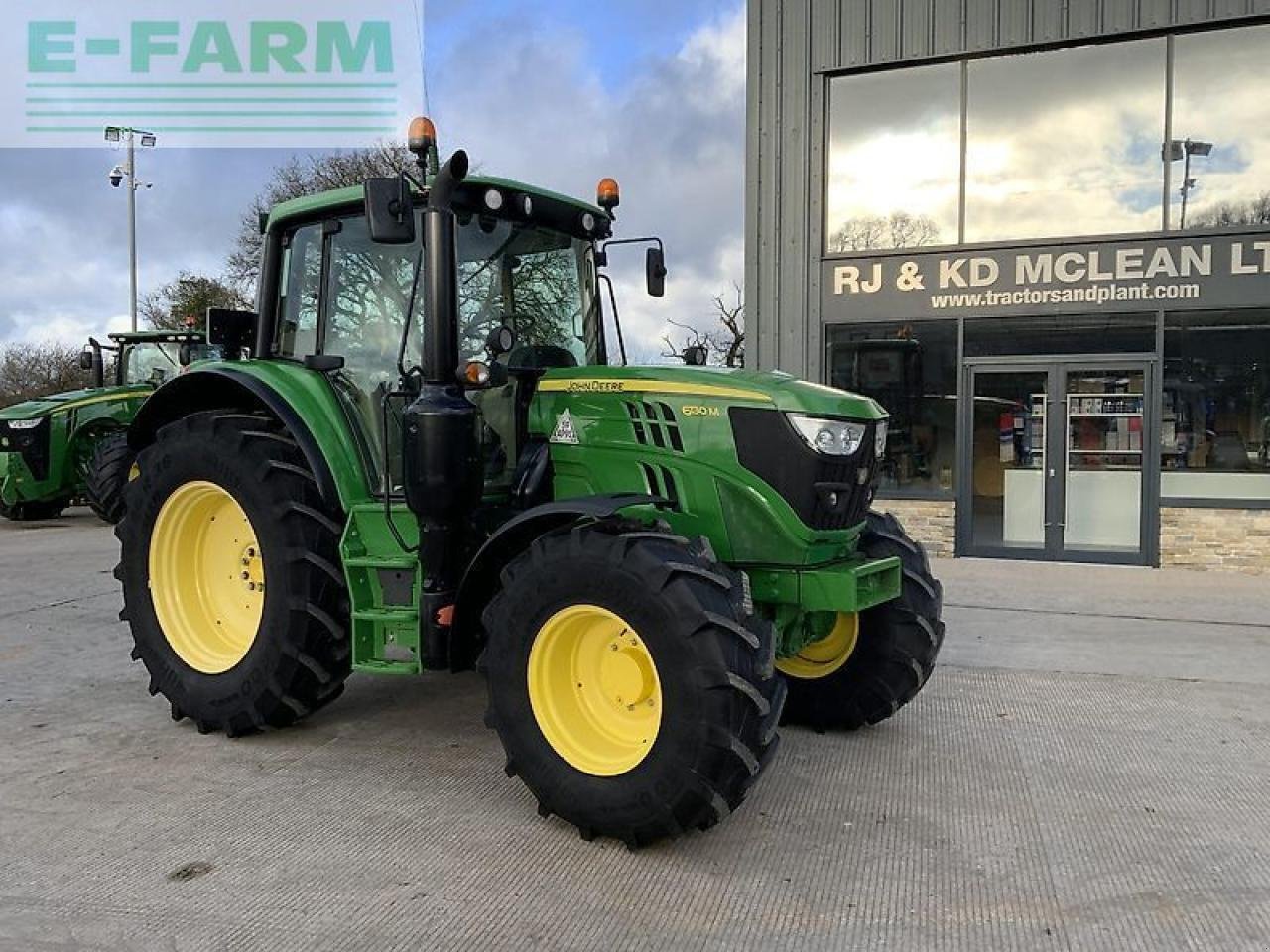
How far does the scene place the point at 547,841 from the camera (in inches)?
137

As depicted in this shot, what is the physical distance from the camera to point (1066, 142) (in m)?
10.2

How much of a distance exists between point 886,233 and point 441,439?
8.04 meters

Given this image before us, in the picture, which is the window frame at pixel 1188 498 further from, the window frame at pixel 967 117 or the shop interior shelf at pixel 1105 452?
the window frame at pixel 967 117

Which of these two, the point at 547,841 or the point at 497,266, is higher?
the point at 497,266

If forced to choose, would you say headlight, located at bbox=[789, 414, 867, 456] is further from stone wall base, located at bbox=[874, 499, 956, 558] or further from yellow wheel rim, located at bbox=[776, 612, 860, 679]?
stone wall base, located at bbox=[874, 499, 956, 558]

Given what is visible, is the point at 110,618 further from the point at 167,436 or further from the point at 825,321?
the point at 825,321

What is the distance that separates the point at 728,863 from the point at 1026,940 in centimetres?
93

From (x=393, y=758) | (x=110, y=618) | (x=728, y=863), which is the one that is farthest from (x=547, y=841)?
(x=110, y=618)

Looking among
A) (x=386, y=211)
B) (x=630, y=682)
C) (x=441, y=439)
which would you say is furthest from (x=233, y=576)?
(x=630, y=682)

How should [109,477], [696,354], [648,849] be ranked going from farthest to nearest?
1. [109,477]
2. [696,354]
3. [648,849]

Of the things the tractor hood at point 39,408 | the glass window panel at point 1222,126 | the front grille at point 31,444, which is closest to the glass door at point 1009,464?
the glass window panel at point 1222,126

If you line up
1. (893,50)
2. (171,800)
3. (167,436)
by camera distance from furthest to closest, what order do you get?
(893,50) → (167,436) → (171,800)

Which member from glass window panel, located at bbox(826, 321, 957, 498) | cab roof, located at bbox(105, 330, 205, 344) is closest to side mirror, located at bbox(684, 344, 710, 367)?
glass window panel, located at bbox(826, 321, 957, 498)

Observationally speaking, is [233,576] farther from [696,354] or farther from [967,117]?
[967,117]
